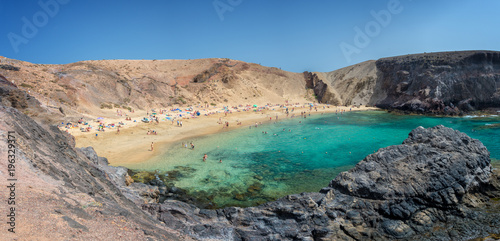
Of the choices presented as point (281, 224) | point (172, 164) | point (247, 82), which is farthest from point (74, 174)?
point (247, 82)

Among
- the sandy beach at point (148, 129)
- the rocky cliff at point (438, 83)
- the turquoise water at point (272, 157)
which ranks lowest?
the turquoise water at point (272, 157)

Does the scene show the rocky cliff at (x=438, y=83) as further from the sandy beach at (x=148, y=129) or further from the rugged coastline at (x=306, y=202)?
the rugged coastline at (x=306, y=202)

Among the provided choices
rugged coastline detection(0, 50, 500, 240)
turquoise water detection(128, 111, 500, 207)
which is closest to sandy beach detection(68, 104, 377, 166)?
turquoise water detection(128, 111, 500, 207)

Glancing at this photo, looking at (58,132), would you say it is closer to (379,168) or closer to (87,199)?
(87,199)

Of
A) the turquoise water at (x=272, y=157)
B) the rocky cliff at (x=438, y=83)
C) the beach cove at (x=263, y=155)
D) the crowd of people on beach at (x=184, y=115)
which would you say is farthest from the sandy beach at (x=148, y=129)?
the rocky cliff at (x=438, y=83)

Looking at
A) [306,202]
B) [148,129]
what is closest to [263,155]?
[306,202]

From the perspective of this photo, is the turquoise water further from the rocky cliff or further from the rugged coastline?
the rocky cliff

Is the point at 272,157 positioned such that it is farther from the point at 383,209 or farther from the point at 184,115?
the point at 184,115
